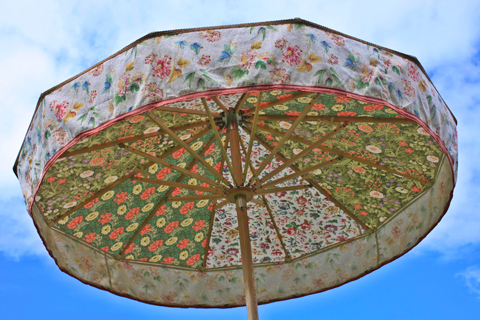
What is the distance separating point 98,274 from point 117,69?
2.73 meters

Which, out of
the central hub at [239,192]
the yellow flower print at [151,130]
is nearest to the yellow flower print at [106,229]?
the yellow flower print at [151,130]

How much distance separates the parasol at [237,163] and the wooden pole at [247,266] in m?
0.02

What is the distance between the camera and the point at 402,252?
505 centimetres

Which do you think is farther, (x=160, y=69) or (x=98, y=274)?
(x=98, y=274)

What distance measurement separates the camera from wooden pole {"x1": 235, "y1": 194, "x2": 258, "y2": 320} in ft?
11.9

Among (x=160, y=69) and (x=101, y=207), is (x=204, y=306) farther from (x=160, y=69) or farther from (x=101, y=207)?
(x=160, y=69)

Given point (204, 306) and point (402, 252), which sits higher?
point (402, 252)

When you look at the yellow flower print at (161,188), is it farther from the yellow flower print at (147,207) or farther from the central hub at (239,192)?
the central hub at (239,192)

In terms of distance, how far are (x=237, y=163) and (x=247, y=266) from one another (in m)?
0.81

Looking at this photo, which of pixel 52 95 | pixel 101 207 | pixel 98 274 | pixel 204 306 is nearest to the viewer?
pixel 52 95

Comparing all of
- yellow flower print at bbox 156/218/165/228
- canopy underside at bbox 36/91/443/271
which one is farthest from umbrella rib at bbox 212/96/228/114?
yellow flower print at bbox 156/218/165/228

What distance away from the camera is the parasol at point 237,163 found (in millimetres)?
2895

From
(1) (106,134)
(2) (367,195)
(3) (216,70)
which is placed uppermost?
(2) (367,195)

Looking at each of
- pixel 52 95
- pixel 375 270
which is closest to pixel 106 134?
pixel 52 95
